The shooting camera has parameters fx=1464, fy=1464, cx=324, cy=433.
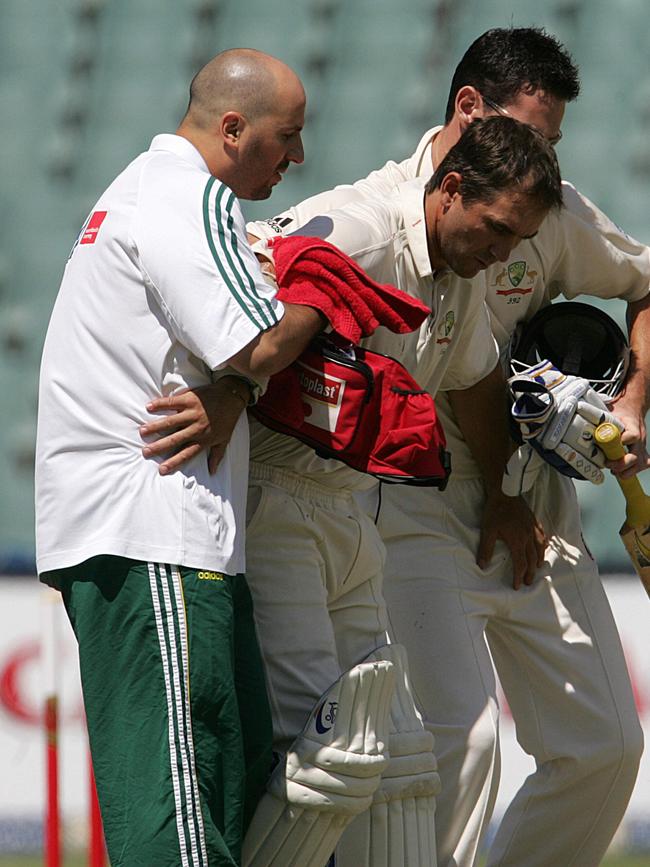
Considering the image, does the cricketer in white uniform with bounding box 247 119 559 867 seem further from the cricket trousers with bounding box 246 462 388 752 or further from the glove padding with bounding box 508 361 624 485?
the glove padding with bounding box 508 361 624 485

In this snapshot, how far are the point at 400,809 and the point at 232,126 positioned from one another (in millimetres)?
1231

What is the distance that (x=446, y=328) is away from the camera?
288 centimetres

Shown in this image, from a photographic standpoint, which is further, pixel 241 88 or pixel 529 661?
pixel 529 661

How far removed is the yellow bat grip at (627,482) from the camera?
3.06m

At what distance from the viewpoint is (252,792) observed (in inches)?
95.9

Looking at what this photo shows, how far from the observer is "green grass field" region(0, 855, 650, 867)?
439cm

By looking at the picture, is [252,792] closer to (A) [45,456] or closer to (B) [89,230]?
(A) [45,456]

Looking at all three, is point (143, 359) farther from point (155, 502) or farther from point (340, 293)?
point (340, 293)

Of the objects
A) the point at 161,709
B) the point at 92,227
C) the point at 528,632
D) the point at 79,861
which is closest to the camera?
the point at 161,709

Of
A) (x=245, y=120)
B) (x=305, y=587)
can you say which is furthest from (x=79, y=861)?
(x=245, y=120)

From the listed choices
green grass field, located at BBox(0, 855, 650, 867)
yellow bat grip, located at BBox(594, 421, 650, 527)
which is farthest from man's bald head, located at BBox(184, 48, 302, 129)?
green grass field, located at BBox(0, 855, 650, 867)

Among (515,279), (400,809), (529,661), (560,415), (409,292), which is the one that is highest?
(409,292)

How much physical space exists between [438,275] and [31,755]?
247 centimetres

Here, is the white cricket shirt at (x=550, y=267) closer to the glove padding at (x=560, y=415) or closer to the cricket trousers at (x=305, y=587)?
the glove padding at (x=560, y=415)
